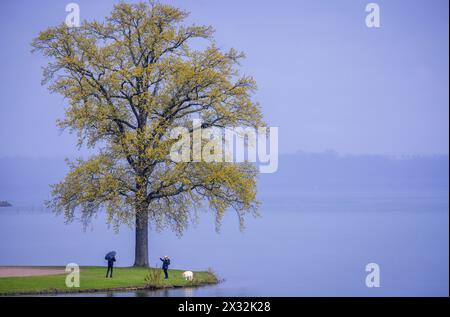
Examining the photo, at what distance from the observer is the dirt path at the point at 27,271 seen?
52.0 meters

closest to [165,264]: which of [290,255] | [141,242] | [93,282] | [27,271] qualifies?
[93,282]

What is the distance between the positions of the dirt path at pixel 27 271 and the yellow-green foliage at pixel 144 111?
3316 mm

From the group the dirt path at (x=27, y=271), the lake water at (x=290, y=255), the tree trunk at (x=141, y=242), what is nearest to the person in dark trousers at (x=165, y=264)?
the lake water at (x=290, y=255)

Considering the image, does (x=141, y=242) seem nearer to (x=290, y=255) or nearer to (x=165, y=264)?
(x=165, y=264)

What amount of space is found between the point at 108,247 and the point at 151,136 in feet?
131

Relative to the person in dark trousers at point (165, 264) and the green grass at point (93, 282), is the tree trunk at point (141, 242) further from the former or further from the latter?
the person in dark trousers at point (165, 264)

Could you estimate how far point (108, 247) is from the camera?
301 ft

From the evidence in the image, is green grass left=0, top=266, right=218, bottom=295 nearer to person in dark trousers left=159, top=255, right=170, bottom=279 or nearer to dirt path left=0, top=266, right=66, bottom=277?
person in dark trousers left=159, top=255, right=170, bottom=279

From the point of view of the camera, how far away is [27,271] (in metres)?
53.9

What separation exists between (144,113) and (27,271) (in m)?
11.5

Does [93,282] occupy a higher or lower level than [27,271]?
lower

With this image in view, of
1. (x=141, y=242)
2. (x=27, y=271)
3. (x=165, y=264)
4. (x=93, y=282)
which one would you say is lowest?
(x=93, y=282)

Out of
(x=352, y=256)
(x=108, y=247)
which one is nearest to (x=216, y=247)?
(x=108, y=247)
